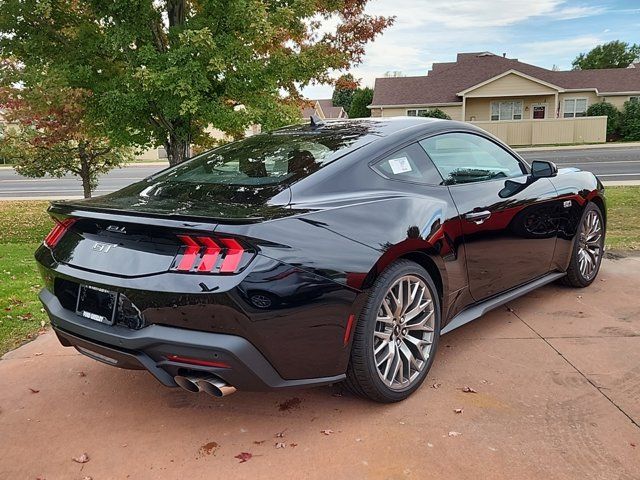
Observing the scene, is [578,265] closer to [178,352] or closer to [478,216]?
[478,216]

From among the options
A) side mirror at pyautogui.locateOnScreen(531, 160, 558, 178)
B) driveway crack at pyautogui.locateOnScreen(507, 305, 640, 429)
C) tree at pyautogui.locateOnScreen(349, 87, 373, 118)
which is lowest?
driveway crack at pyautogui.locateOnScreen(507, 305, 640, 429)

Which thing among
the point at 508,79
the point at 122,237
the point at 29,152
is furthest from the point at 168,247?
the point at 508,79

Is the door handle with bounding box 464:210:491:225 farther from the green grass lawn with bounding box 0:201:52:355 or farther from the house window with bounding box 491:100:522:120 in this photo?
the house window with bounding box 491:100:522:120

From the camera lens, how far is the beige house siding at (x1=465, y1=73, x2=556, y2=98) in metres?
34.7

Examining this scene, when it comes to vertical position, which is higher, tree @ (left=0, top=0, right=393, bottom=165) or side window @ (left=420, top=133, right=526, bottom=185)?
tree @ (left=0, top=0, right=393, bottom=165)

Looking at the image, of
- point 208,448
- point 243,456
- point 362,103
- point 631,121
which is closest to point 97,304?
point 208,448

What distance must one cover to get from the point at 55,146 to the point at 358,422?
12563 mm

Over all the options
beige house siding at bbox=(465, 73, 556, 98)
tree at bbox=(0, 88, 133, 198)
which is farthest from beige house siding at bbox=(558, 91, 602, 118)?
tree at bbox=(0, 88, 133, 198)

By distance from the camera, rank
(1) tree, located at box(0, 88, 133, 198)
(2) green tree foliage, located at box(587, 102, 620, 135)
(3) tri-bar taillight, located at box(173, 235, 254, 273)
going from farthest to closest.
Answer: (2) green tree foliage, located at box(587, 102, 620, 135), (1) tree, located at box(0, 88, 133, 198), (3) tri-bar taillight, located at box(173, 235, 254, 273)

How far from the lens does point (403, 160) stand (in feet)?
11.3

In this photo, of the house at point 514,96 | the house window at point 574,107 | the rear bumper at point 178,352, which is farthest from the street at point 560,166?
the rear bumper at point 178,352

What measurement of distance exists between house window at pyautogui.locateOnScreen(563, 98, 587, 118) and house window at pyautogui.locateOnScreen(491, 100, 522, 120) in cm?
339

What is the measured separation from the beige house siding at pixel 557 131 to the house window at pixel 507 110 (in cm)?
331

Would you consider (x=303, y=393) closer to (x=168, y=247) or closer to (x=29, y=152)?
(x=168, y=247)
